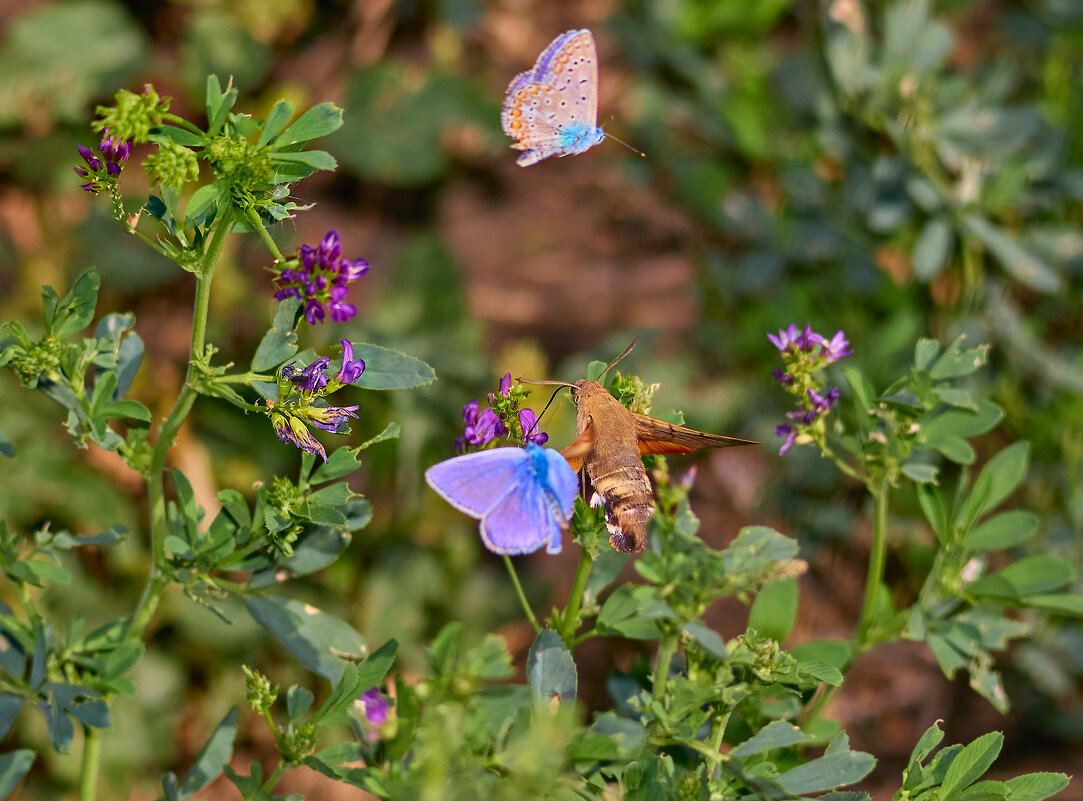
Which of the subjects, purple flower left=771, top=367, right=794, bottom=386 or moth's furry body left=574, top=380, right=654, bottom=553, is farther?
purple flower left=771, top=367, right=794, bottom=386

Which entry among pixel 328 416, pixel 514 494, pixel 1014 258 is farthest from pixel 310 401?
pixel 1014 258

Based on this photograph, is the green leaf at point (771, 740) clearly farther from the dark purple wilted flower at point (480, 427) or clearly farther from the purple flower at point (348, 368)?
the purple flower at point (348, 368)

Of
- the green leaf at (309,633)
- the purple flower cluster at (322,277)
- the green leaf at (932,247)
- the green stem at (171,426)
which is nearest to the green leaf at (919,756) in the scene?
the green leaf at (309,633)

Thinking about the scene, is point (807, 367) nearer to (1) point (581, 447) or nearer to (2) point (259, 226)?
(1) point (581, 447)

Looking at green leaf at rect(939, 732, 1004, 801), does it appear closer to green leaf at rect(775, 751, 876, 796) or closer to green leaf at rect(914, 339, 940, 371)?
green leaf at rect(775, 751, 876, 796)

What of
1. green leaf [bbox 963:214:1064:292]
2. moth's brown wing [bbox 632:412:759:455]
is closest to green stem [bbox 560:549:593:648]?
moth's brown wing [bbox 632:412:759:455]
